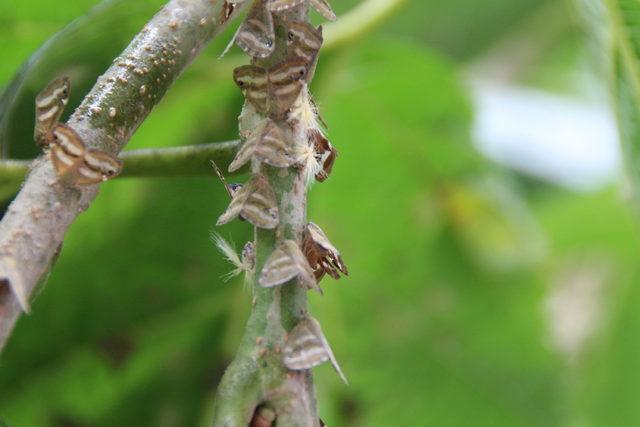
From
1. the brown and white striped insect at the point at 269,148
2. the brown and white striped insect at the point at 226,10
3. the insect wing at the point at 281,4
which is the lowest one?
the brown and white striped insect at the point at 269,148

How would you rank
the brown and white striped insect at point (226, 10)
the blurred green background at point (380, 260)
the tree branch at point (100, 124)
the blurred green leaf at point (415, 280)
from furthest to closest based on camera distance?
the blurred green leaf at point (415, 280)
the blurred green background at point (380, 260)
the brown and white striped insect at point (226, 10)
the tree branch at point (100, 124)

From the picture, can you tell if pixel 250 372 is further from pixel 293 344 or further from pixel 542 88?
pixel 542 88

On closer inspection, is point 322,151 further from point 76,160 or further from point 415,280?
point 415,280

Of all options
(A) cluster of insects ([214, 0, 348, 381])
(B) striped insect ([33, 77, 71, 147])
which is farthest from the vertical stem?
(B) striped insect ([33, 77, 71, 147])

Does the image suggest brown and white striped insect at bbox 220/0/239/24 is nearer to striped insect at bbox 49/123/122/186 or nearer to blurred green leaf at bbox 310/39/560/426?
Answer: striped insect at bbox 49/123/122/186

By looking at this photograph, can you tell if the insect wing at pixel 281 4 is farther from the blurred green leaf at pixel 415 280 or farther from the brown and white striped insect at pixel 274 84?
the blurred green leaf at pixel 415 280

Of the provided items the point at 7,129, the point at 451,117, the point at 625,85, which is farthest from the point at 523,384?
the point at 7,129

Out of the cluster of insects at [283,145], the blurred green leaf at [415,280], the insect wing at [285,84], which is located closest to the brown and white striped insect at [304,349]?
the cluster of insects at [283,145]
